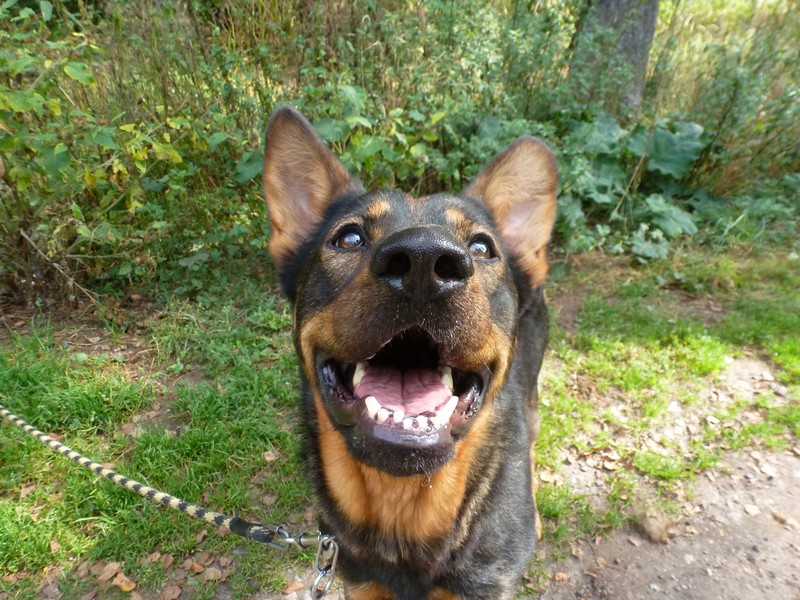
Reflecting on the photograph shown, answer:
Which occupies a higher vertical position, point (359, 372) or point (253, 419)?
point (359, 372)

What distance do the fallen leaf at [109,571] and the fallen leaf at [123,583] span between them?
4 centimetres

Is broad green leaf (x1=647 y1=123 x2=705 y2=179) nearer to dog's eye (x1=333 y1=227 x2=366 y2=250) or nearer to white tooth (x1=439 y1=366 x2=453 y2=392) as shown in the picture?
dog's eye (x1=333 y1=227 x2=366 y2=250)

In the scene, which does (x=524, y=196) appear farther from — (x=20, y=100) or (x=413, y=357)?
(x=20, y=100)

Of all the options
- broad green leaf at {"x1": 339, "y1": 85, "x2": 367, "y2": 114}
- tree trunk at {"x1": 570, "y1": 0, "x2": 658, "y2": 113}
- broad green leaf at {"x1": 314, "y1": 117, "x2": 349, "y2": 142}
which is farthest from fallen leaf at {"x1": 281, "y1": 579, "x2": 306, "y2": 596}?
tree trunk at {"x1": 570, "y1": 0, "x2": 658, "y2": 113}

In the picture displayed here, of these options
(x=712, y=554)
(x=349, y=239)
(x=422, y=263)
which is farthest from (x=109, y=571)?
(x=712, y=554)

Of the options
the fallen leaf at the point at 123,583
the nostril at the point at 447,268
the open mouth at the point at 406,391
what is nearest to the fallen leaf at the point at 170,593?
the fallen leaf at the point at 123,583

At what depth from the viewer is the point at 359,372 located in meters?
1.99

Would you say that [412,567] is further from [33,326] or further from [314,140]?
[33,326]

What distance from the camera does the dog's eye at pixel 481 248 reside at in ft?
7.91

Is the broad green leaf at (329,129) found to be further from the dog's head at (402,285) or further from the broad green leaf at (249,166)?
the dog's head at (402,285)

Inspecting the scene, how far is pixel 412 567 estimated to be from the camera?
2232mm

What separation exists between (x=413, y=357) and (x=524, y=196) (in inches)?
54.4

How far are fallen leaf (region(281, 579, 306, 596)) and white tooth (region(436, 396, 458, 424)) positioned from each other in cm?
203

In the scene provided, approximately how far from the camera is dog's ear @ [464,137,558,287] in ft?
8.94
